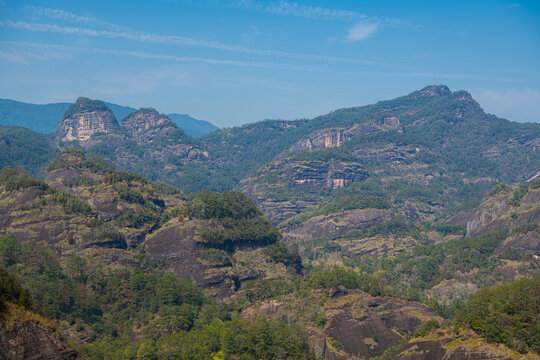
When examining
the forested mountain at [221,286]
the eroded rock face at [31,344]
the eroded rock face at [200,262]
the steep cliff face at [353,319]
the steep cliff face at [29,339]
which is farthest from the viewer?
the eroded rock face at [200,262]

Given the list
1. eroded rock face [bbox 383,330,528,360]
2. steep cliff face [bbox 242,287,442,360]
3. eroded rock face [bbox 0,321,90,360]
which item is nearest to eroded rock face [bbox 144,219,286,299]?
steep cliff face [bbox 242,287,442,360]

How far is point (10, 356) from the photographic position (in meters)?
52.3

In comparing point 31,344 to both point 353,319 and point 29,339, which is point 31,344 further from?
point 353,319

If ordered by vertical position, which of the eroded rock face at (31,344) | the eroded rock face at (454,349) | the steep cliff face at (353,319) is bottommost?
the steep cliff face at (353,319)

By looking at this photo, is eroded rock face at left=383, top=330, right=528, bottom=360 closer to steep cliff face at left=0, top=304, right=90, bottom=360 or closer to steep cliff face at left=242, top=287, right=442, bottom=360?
steep cliff face at left=242, top=287, right=442, bottom=360

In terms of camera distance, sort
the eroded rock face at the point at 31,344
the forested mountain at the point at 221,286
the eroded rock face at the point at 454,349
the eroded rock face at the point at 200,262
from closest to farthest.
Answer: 1. the eroded rock face at the point at 31,344
2. the eroded rock face at the point at 454,349
3. the forested mountain at the point at 221,286
4. the eroded rock face at the point at 200,262

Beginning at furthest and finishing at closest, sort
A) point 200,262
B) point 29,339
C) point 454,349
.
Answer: point 200,262, point 454,349, point 29,339

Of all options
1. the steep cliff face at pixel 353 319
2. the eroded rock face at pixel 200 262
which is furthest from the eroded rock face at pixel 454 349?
the eroded rock face at pixel 200 262

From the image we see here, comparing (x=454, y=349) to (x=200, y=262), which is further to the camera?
(x=200, y=262)

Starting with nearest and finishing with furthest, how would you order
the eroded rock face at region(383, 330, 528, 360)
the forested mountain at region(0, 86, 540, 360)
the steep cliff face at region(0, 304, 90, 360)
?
the steep cliff face at region(0, 304, 90, 360) → the eroded rock face at region(383, 330, 528, 360) → the forested mountain at region(0, 86, 540, 360)

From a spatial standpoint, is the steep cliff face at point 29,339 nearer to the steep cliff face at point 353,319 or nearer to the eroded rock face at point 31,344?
the eroded rock face at point 31,344

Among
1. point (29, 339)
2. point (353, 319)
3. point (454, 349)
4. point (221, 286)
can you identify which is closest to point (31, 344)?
point (29, 339)

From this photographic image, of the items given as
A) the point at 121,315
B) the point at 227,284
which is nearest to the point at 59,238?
the point at 121,315

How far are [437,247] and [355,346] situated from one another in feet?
296
